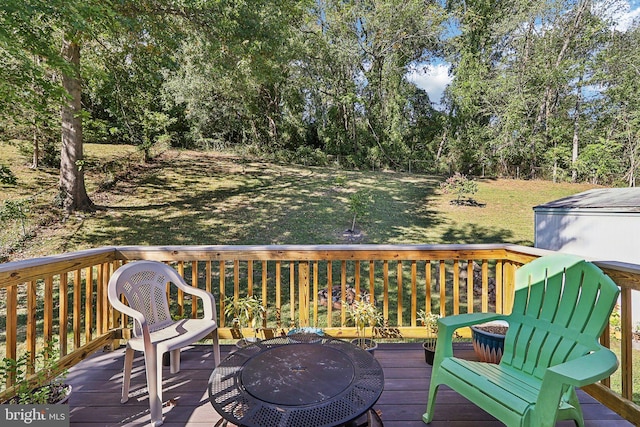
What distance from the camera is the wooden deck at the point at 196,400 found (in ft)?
6.54

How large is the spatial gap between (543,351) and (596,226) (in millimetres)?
5257

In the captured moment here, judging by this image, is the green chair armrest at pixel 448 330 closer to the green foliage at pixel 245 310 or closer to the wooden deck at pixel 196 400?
the wooden deck at pixel 196 400

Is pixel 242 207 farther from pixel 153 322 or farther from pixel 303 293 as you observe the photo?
pixel 153 322

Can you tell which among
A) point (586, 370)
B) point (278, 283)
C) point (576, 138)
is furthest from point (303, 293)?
point (576, 138)

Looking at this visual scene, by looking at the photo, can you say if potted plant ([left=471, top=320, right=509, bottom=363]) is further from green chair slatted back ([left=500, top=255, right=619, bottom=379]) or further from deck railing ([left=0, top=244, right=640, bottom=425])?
deck railing ([left=0, top=244, right=640, bottom=425])

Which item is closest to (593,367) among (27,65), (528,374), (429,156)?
(528,374)

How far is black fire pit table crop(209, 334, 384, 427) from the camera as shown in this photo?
1.27 metres

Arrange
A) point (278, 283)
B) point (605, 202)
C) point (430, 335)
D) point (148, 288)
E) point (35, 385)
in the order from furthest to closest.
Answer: point (605, 202) → point (278, 283) → point (430, 335) → point (148, 288) → point (35, 385)

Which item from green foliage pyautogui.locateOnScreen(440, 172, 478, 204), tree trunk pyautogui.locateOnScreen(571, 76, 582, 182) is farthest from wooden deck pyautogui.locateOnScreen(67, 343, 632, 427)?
tree trunk pyautogui.locateOnScreen(571, 76, 582, 182)

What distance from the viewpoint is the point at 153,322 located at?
2473 mm

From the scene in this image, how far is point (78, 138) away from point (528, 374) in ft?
28.3

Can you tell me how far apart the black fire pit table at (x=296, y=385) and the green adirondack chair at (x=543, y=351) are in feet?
1.82

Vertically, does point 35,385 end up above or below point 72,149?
below
